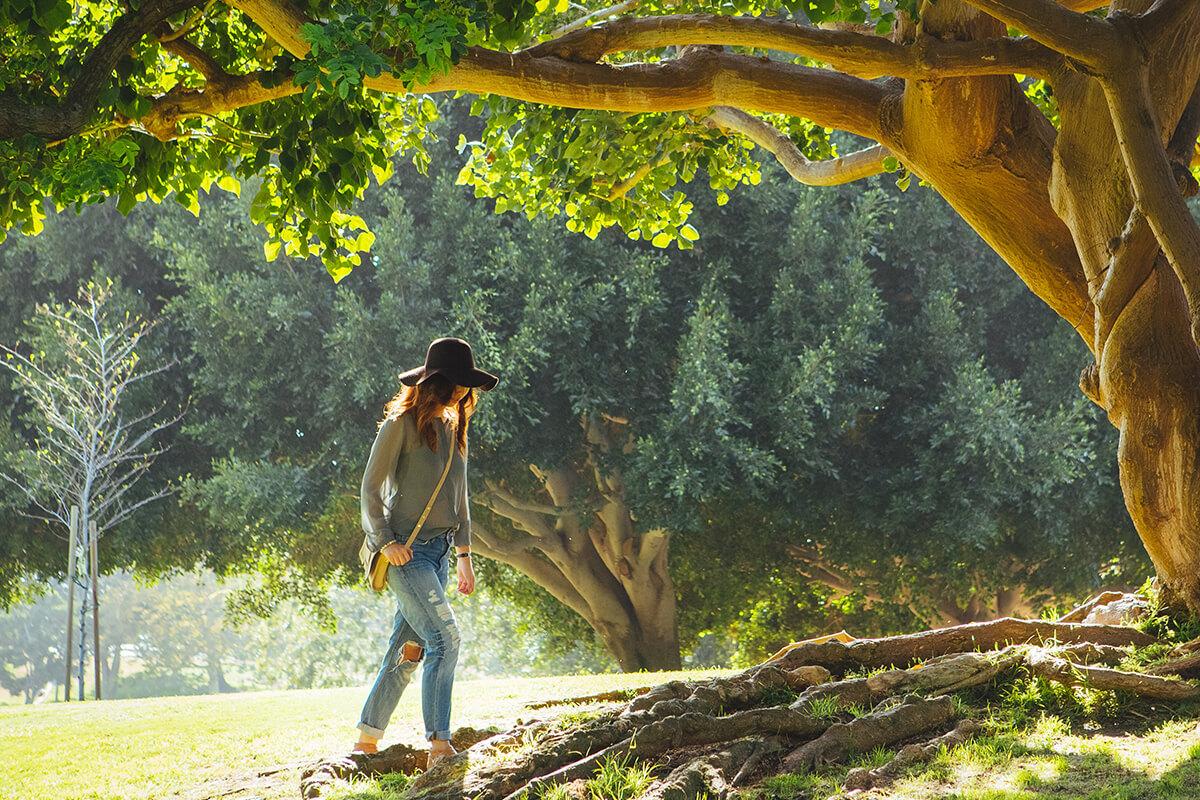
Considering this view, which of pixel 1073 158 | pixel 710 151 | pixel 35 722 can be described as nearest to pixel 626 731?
pixel 1073 158

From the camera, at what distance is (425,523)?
5805mm

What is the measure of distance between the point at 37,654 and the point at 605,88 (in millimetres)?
71147

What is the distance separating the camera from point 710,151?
10.4 meters

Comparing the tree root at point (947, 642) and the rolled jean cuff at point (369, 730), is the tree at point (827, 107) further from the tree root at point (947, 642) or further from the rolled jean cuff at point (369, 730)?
the rolled jean cuff at point (369, 730)

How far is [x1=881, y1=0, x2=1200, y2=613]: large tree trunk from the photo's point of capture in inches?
269

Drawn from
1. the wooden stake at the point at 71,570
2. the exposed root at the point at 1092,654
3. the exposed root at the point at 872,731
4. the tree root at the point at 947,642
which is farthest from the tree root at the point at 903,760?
the wooden stake at the point at 71,570

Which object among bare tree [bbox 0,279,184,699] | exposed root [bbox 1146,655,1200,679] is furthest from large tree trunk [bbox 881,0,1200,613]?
bare tree [bbox 0,279,184,699]

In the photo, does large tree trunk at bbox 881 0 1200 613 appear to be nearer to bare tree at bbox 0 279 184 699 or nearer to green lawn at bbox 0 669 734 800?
green lawn at bbox 0 669 734 800

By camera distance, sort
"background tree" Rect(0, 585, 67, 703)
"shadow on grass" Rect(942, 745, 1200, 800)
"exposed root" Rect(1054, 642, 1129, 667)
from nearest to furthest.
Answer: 1. "shadow on grass" Rect(942, 745, 1200, 800)
2. "exposed root" Rect(1054, 642, 1129, 667)
3. "background tree" Rect(0, 585, 67, 703)

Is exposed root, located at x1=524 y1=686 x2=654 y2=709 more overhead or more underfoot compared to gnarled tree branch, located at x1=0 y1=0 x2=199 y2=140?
more underfoot

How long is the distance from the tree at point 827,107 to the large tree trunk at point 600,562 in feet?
36.3

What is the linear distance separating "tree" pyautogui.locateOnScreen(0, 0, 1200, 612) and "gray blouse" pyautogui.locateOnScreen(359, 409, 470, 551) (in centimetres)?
169

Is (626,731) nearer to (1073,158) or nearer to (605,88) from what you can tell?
(605,88)

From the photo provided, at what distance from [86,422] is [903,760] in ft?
52.8
